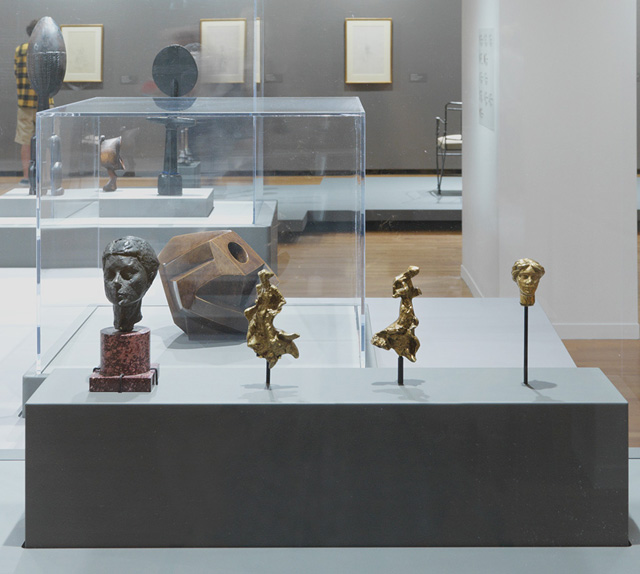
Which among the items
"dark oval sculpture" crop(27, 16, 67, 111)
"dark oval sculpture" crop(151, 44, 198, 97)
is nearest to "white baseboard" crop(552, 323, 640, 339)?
"dark oval sculpture" crop(151, 44, 198, 97)

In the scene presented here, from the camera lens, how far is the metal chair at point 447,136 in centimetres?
333

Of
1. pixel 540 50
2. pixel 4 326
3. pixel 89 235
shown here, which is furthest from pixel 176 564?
pixel 540 50

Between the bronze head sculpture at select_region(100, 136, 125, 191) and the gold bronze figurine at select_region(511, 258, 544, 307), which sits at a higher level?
the bronze head sculpture at select_region(100, 136, 125, 191)

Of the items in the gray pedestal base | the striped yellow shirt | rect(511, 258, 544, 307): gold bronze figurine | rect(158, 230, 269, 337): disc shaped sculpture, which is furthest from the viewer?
the striped yellow shirt

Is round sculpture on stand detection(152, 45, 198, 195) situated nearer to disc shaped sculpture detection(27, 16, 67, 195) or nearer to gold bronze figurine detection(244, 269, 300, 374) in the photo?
disc shaped sculpture detection(27, 16, 67, 195)

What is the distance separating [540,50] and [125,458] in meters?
1.88

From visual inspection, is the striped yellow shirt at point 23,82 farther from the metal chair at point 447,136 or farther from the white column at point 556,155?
the white column at point 556,155

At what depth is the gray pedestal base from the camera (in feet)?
7.46

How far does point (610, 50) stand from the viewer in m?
3.36

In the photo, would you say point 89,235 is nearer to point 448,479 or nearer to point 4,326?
point 4,326

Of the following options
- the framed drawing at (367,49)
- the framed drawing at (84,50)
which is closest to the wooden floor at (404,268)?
the framed drawing at (84,50)

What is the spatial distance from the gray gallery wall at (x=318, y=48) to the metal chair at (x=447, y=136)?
2 centimetres

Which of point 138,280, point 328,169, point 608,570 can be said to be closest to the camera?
point 608,570

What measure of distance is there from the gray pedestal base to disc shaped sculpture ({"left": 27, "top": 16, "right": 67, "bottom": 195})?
1.24 meters
